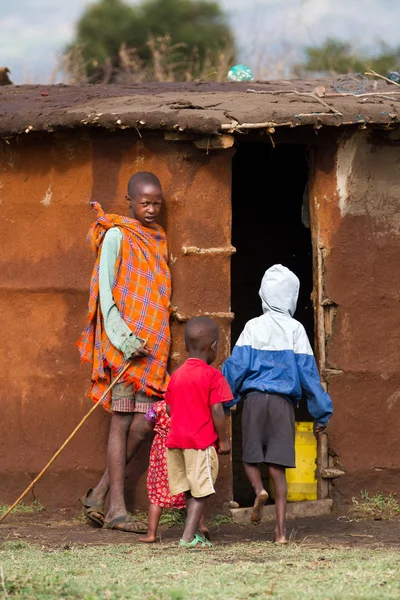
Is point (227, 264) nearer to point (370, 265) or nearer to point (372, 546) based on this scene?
point (370, 265)

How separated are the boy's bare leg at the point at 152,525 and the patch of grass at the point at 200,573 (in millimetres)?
126

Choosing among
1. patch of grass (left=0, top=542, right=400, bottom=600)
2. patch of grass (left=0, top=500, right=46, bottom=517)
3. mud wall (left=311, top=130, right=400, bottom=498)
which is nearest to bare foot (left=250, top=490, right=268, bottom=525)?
patch of grass (left=0, top=542, right=400, bottom=600)

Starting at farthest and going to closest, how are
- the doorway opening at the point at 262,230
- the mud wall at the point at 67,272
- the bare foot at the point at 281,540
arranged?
the doorway opening at the point at 262,230
the mud wall at the point at 67,272
the bare foot at the point at 281,540

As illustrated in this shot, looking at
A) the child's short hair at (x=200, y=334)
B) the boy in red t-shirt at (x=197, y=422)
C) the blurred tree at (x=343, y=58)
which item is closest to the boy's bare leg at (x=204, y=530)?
the boy in red t-shirt at (x=197, y=422)

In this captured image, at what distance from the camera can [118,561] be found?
197 inches

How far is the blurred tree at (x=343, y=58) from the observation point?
17234mm

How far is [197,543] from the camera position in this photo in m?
5.50

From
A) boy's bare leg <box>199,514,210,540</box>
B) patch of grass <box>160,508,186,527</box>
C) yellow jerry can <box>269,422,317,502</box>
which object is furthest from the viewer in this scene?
yellow jerry can <box>269,422,317,502</box>

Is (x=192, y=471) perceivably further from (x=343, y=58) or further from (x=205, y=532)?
(x=343, y=58)

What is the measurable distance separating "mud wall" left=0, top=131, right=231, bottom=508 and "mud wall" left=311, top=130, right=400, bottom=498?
2.20ft

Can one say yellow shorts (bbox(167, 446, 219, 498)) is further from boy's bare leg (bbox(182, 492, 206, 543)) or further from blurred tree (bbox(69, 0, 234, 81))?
blurred tree (bbox(69, 0, 234, 81))

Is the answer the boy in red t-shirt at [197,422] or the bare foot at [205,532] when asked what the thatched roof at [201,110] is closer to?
the boy in red t-shirt at [197,422]

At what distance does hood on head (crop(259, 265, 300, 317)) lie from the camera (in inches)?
230

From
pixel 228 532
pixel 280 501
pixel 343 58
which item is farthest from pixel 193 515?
pixel 343 58
